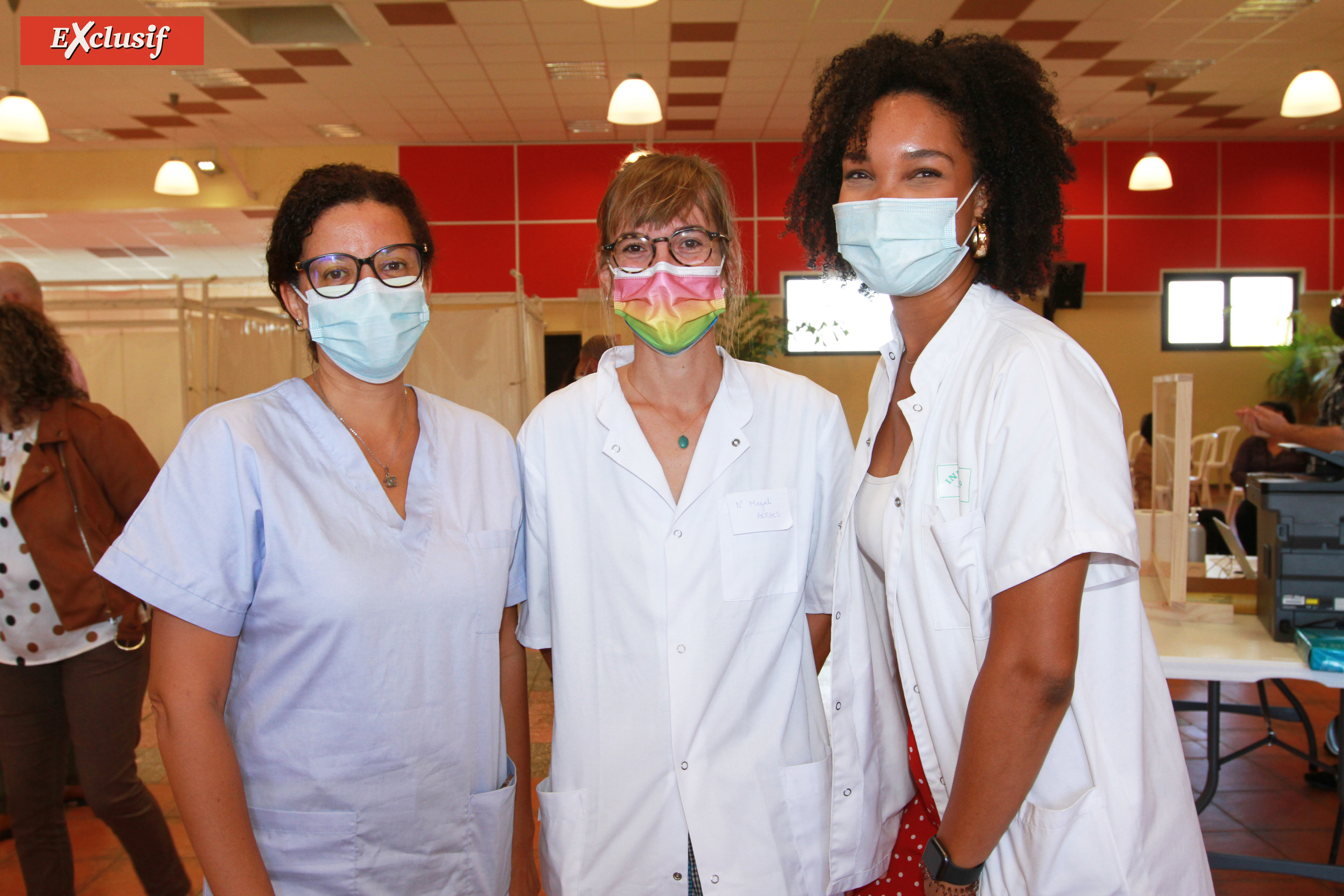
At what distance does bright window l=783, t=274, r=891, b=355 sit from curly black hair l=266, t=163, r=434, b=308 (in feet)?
29.2

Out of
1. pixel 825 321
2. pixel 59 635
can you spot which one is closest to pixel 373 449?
pixel 59 635

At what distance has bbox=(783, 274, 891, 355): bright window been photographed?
10.4m

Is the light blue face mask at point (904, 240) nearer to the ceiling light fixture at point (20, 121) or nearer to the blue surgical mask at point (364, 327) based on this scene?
the blue surgical mask at point (364, 327)

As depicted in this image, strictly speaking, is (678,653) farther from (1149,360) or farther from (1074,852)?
(1149,360)

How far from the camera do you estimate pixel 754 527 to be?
1560 mm

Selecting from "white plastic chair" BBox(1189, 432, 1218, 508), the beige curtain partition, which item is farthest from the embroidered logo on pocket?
"white plastic chair" BBox(1189, 432, 1218, 508)

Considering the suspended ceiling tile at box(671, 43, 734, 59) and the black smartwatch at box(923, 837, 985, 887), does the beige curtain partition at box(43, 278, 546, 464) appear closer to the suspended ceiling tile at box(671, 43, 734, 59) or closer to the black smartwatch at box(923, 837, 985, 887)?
the suspended ceiling tile at box(671, 43, 734, 59)

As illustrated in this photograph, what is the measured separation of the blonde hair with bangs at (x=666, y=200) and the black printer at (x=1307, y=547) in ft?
5.84

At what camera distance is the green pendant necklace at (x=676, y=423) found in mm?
1649

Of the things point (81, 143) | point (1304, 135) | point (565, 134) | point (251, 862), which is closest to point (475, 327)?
point (251, 862)

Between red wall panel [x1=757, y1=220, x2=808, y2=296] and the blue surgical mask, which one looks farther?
red wall panel [x1=757, y1=220, x2=808, y2=296]

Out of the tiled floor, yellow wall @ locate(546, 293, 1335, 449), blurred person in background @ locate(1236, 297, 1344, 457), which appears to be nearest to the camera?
the tiled floor

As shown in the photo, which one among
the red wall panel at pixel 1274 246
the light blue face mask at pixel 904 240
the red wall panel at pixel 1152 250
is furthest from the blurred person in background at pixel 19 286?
the red wall panel at pixel 1274 246

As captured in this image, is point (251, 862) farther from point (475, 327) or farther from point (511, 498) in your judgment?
point (475, 327)
